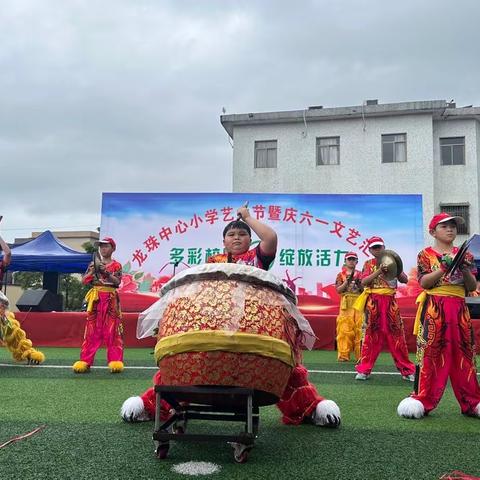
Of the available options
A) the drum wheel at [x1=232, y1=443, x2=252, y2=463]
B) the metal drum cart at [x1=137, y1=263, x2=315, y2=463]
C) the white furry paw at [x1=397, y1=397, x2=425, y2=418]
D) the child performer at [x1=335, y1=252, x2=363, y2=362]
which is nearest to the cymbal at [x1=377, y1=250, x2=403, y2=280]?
the white furry paw at [x1=397, y1=397, x2=425, y2=418]

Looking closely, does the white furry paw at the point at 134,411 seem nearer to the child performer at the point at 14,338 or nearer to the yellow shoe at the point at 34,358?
the child performer at the point at 14,338

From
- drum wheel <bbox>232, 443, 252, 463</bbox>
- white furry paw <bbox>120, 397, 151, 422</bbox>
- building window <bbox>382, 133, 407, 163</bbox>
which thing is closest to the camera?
drum wheel <bbox>232, 443, 252, 463</bbox>

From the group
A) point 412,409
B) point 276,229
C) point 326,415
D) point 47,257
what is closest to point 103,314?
point 326,415

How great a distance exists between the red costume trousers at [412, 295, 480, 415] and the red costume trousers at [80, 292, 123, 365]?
368 cm

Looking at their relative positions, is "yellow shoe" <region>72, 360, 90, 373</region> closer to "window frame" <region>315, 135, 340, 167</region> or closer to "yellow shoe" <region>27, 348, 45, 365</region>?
"yellow shoe" <region>27, 348, 45, 365</region>

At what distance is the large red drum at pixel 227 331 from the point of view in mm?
2467

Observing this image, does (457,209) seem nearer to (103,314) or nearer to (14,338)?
(103,314)

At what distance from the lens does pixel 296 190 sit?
19766mm

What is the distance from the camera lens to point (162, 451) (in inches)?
104

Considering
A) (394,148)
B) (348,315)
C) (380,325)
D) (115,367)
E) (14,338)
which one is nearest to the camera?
(380,325)

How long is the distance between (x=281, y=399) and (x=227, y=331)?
3.53 feet

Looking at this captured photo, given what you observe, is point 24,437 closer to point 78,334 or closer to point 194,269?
point 194,269

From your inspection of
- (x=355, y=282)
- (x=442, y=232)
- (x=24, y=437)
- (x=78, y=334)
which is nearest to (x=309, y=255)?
(x=355, y=282)

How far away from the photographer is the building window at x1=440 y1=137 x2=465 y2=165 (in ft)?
62.6
